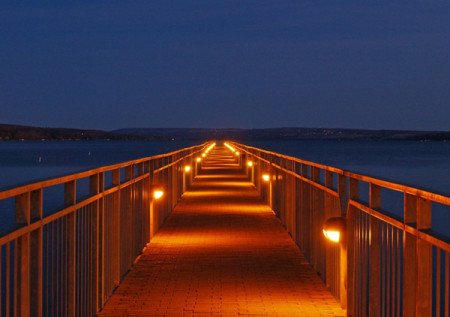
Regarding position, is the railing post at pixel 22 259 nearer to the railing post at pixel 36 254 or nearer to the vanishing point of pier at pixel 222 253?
the vanishing point of pier at pixel 222 253

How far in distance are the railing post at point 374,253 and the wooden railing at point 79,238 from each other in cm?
245

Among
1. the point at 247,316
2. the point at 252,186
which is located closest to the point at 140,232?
the point at 247,316

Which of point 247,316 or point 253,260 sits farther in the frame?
point 253,260

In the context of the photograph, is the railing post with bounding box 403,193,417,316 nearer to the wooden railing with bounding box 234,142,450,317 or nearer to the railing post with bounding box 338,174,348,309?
the wooden railing with bounding box 234,142,450,317

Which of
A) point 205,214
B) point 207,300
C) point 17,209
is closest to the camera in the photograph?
point 17,209

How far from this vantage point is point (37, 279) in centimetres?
575

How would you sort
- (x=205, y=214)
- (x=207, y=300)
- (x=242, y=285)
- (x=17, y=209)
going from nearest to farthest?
(x=17, y=209) < (x=207, y=300) < (x=242, y=285) < (x=205, y=214)

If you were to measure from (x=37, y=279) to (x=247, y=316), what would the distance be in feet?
10.0

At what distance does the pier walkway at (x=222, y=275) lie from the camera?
8.74 m

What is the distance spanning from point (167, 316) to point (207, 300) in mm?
876

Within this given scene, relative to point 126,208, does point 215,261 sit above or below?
below

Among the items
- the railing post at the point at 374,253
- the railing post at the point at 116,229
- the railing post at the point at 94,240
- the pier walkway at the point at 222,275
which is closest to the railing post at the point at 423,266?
the railing post at the point at 374,253

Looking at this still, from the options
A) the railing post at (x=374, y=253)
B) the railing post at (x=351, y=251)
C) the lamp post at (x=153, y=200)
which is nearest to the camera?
the railing post at (x=374, y=253)

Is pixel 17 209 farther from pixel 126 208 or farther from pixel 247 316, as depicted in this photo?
pixel 126 208
